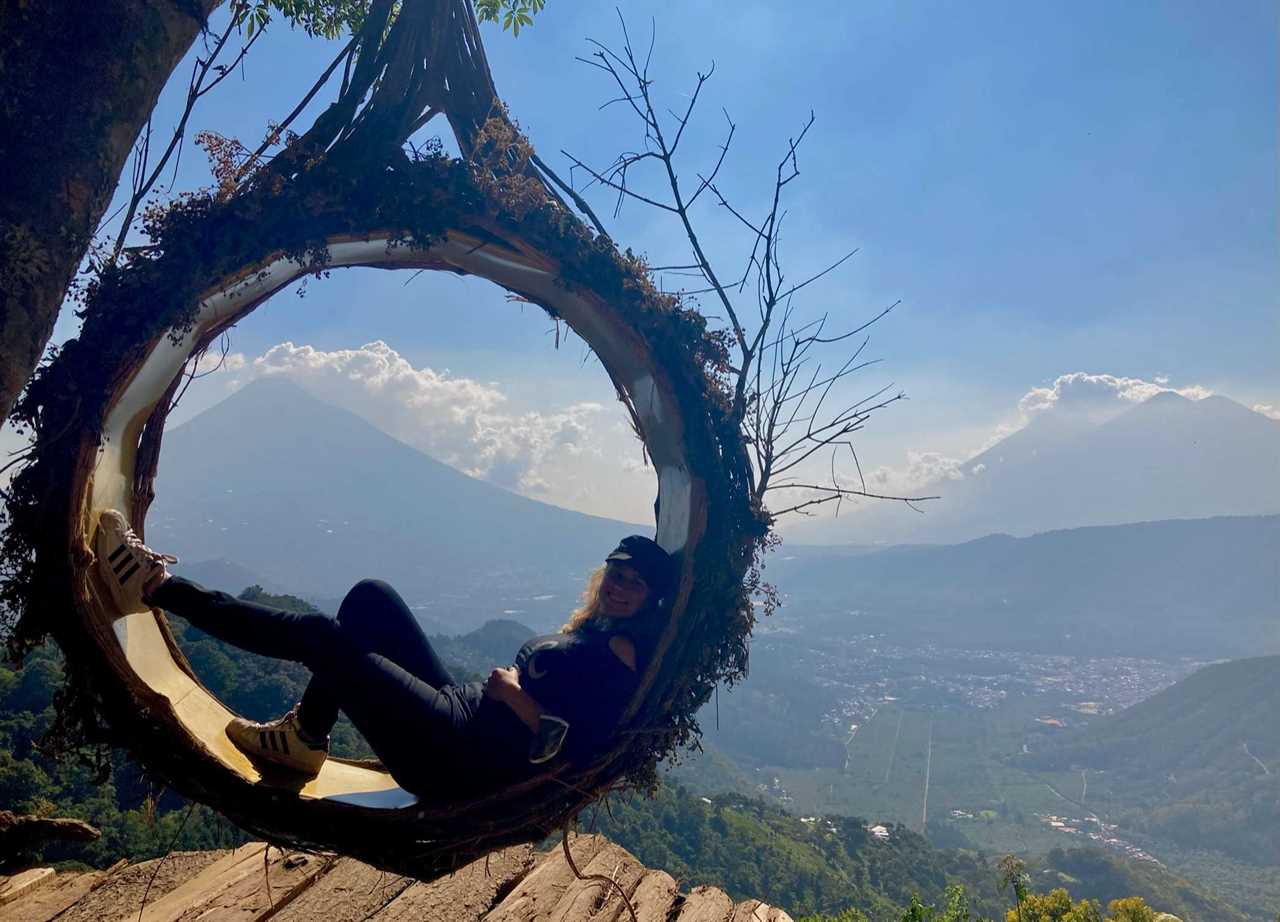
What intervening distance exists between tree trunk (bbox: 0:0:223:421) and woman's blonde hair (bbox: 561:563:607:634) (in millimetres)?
2237

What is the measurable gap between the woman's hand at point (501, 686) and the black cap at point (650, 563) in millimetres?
644

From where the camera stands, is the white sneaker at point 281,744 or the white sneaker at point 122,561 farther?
the white sneaker at point 281,744

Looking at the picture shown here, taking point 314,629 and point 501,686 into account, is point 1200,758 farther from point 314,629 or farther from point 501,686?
point 314,629

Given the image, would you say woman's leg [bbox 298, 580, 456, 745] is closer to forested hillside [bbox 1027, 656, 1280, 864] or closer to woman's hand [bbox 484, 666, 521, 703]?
woman's hand [bbox 484, 666, 521, 703]

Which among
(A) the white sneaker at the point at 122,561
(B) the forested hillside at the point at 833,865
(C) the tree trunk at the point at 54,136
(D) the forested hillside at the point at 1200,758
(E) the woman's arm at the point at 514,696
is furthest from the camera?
(D) the forested hillside at the point at 1200,758

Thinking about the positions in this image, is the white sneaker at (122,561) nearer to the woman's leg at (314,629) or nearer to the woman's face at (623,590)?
the woman's leg at (314,629)

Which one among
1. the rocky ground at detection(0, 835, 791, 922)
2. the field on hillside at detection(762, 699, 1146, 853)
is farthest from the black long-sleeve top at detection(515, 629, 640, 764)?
the field on hillside at detection(762, 699, 1146, 853)

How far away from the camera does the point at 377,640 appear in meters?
3.26

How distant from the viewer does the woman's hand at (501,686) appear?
2.88 metres

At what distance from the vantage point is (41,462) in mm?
2291

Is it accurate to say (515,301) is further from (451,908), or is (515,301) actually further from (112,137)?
(451,908)

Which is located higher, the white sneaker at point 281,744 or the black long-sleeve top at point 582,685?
the black long-sleeve top at point 582,685

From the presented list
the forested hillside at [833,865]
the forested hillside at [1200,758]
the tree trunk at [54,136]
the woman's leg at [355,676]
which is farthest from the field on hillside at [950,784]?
the tree trunk at [54,136]

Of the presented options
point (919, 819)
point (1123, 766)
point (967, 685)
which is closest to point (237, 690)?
point (919, 819)
